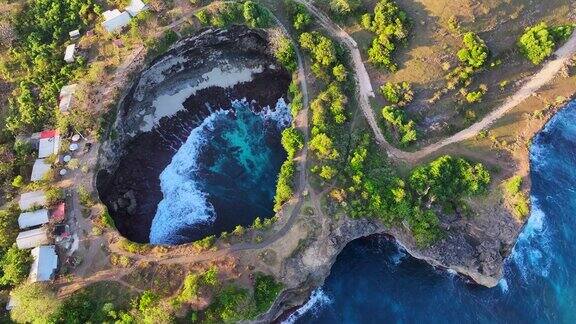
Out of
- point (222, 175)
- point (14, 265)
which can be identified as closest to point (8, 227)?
point (14, 265)

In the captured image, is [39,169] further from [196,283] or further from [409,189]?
[409,189]

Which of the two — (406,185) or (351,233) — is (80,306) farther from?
(406,185)

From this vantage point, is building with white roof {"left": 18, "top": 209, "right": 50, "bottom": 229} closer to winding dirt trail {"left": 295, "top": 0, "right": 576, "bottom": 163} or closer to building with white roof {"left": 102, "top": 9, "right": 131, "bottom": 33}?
building with white roof {"left": 102, "top": 9, "right": 131, "bottom": 33}

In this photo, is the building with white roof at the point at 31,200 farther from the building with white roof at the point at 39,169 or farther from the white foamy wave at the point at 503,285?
the white foamy wave at the point at 503,285

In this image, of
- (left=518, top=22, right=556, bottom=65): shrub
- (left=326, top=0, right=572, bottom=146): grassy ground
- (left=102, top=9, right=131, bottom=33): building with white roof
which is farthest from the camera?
(left=518, top=22, right=556, bottom=65): shrub

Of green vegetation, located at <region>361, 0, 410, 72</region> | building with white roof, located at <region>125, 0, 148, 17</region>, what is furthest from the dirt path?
building with white roof, located at <region>125, 0, 148, 17</region>

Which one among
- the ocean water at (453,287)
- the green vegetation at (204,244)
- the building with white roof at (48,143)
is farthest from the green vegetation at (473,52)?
the building with white roof at (48,143)

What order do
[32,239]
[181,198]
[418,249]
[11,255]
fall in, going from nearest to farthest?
[11,255]
[32,239]
[418,249]
[181,198]
